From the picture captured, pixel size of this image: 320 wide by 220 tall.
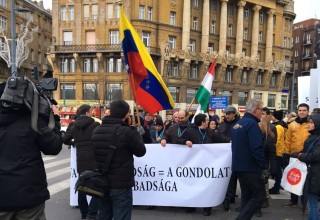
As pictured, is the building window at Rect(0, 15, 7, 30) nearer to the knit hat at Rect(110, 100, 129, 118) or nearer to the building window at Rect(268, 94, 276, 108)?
the building window at Rect(268, 94, 276, 108)

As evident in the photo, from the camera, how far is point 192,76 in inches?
1795

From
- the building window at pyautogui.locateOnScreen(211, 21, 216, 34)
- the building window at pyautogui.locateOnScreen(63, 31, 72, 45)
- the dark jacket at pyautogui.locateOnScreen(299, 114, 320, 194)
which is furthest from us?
the building window at pyautogui.locateOnScreen(211, 21, 216, 34)

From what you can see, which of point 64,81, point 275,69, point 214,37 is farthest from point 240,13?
point 64,81

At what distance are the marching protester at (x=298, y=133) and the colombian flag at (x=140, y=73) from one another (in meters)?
2.73

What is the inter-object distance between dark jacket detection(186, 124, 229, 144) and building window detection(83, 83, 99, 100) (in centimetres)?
3609

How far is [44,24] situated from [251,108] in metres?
61.0

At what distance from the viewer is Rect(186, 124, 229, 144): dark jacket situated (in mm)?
6055

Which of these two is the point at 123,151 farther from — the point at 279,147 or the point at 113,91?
the point at 113,91

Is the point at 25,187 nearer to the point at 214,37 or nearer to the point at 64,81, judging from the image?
the point at 64,81

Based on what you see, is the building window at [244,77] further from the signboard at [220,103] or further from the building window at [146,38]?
the signboard at [220,103]

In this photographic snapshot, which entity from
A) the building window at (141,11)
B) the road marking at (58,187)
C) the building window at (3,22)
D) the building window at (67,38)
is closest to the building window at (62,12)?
the building window at (67,38)

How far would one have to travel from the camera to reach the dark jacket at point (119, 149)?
3768mm

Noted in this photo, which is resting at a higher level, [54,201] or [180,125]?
[180,125]

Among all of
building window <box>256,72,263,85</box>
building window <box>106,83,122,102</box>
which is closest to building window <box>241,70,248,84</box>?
building window <box>256,72,263,85</box>
